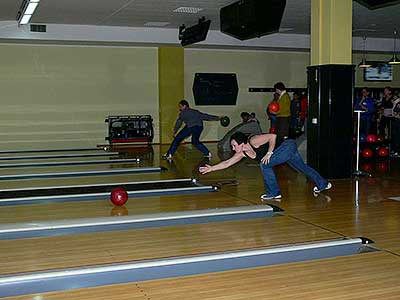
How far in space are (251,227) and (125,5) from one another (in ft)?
18.7

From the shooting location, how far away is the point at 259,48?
13.6m

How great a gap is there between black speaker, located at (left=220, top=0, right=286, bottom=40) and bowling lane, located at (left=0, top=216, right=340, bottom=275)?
373cm

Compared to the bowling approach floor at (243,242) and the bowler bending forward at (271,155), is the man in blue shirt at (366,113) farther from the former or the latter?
the bowler bending forward at (271,155)

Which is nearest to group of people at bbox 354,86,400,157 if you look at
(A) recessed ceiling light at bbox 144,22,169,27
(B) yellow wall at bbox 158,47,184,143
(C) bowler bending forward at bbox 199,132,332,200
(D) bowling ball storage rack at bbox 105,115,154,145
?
(C) bowler bending forward at bbox 199,132,332,200

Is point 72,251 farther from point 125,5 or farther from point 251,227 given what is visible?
point 125,5

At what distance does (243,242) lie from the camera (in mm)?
4027

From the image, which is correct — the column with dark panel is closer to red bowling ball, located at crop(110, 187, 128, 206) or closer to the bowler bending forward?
the bowler bending forward

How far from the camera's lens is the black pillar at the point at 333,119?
714cm

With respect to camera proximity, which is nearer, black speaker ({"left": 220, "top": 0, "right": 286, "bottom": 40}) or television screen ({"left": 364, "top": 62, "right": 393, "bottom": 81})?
black speaker ({"left": 220, "top": 0, "right": 286, "bottom": 40})

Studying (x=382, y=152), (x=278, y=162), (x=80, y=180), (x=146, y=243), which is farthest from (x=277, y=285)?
(x=382, y=152)

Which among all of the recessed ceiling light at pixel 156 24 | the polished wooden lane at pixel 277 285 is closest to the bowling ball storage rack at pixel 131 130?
the recessed ceiling light at pixel 156 24

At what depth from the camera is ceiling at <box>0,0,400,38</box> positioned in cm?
891

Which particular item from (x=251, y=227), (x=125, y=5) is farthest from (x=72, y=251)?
(x=125, y=5)

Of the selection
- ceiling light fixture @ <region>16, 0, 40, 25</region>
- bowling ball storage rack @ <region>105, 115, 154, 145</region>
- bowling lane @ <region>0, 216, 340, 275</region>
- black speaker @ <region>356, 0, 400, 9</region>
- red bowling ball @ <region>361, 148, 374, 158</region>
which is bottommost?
bowling lane @ <region>0, 216, 340, 275</region>
